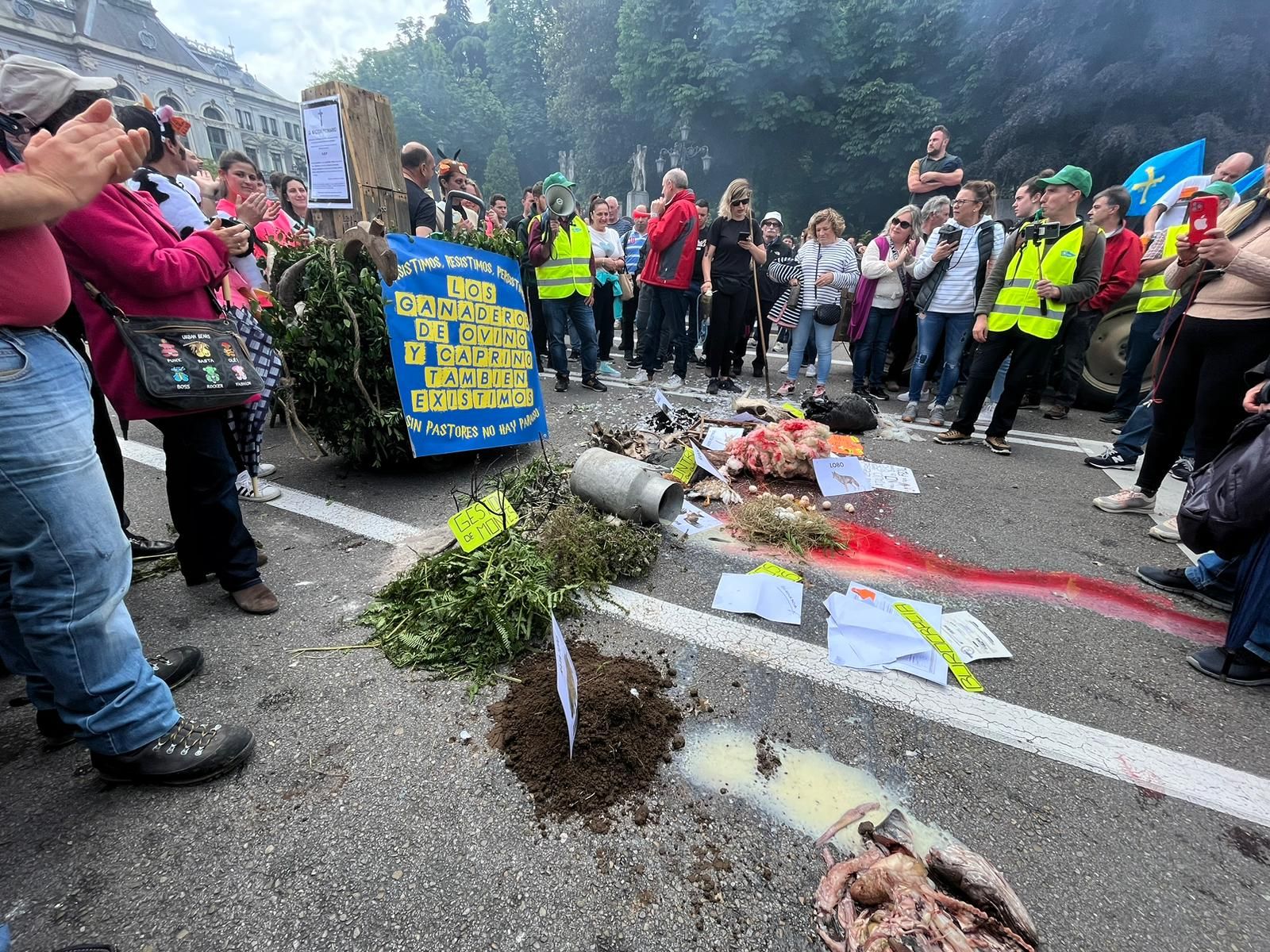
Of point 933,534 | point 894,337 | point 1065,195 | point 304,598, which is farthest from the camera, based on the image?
point 894,337

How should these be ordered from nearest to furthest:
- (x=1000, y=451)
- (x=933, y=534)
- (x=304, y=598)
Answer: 1. (x=304, y=598)
2. (x=933, y=534)
3. (x=1000, y=451)

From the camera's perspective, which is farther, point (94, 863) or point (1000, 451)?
point (1000, 451)

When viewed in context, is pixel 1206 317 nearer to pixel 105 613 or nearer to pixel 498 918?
pixel 498 918

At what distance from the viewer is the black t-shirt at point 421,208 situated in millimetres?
5297

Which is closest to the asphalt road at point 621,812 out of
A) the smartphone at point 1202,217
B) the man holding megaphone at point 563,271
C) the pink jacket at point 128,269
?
the pink jacket at point 128,269

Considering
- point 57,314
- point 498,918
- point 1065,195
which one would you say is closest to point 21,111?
point 57,314

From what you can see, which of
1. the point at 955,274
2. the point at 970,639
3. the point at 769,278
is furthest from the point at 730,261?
the point at 970,639

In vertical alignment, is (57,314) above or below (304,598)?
above

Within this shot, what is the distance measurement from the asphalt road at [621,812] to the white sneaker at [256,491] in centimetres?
103

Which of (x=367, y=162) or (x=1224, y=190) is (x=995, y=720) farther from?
(x=1224, y=190)

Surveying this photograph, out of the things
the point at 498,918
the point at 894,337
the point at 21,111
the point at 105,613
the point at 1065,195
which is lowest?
the point at 498,918

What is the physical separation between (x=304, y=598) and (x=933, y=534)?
12.1 ft

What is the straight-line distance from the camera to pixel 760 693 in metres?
2.24

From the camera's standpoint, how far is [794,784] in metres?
1.86
